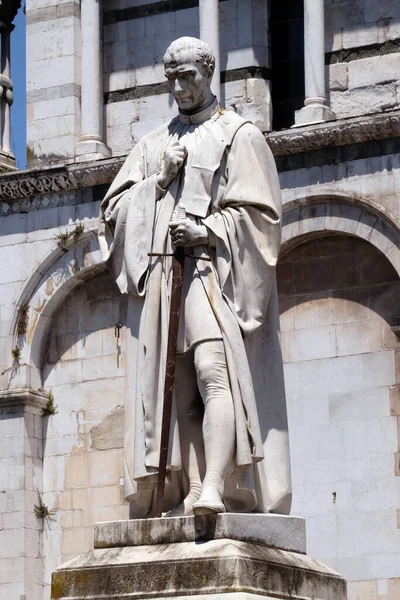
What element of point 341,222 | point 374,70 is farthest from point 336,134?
point 374,70

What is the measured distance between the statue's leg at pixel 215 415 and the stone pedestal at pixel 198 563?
7.4 inches

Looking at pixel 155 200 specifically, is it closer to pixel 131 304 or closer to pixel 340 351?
pixel 131 304

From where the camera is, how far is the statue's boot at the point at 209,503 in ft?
33.9

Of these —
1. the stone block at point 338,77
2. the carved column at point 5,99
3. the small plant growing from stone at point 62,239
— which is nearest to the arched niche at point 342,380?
the stone block at point 338,77

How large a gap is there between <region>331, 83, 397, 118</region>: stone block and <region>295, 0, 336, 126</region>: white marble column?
0.97 feet

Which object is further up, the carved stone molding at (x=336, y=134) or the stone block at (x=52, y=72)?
the stone block at (x=52, y=72)

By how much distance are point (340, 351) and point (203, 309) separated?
32.0 feet

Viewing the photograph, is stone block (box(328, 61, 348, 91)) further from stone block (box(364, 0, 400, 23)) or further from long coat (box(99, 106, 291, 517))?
long coat (box(99, 106, 291, 517))

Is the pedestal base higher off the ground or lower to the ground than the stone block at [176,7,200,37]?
lower

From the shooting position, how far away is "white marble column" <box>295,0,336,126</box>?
66.9 ft

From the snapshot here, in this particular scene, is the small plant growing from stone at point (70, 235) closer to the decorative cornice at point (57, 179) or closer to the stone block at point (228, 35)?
the decorative cornice at point (57, 179)

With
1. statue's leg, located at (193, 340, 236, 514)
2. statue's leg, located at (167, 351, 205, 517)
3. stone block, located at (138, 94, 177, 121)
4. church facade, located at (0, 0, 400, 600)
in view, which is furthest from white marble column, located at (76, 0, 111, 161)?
statue's leg, located at (193, 340, 236, 514)

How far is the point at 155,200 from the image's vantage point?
11102 millimetres

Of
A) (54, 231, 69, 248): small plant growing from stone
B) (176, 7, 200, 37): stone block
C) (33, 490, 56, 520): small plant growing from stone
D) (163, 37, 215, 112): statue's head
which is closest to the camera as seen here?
(163, 37, 215, 112): statue's head
